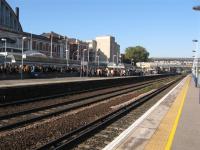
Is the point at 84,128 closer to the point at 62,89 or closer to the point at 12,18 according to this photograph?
the point at 62,89

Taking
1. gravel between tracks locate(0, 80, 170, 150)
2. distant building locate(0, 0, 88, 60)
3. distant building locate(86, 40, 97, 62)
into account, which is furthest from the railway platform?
distant building locate(86, 40, 97, 62)

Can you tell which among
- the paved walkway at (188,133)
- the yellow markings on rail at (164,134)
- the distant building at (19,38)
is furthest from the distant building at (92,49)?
the yellow markings on rail at (164,134)

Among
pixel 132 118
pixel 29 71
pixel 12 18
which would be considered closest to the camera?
pixel 132 118

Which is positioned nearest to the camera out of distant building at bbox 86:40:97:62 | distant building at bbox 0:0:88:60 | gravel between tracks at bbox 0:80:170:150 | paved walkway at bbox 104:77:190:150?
paved walkway at bbox 104:77:190:150

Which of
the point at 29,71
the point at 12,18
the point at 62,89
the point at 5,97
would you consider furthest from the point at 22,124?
the point at 12,18

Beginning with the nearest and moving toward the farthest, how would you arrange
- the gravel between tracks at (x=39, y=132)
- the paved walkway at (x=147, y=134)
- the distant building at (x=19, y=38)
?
the paved walkway at (x=147, y=134) < the gravel between tracks at (x=39, y=132) < the distant building at (x=19, y=38)

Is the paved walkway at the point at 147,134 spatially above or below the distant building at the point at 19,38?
below

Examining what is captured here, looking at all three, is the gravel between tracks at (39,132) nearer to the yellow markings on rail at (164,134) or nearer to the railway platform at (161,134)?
the railway platform at (161,134)

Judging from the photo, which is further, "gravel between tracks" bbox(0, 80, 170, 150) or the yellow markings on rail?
"gravel between tracks" bbox(0, 80, 170, 150)

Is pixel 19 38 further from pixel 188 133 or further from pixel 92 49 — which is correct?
pixel 188 133

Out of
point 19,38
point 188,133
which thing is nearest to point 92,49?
point 19,38

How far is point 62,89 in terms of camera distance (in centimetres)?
3036

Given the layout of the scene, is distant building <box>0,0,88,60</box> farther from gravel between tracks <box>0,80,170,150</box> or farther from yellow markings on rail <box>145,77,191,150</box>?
yellow markings on rail <box>145,77,191,150</box>

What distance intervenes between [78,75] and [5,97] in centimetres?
4183
